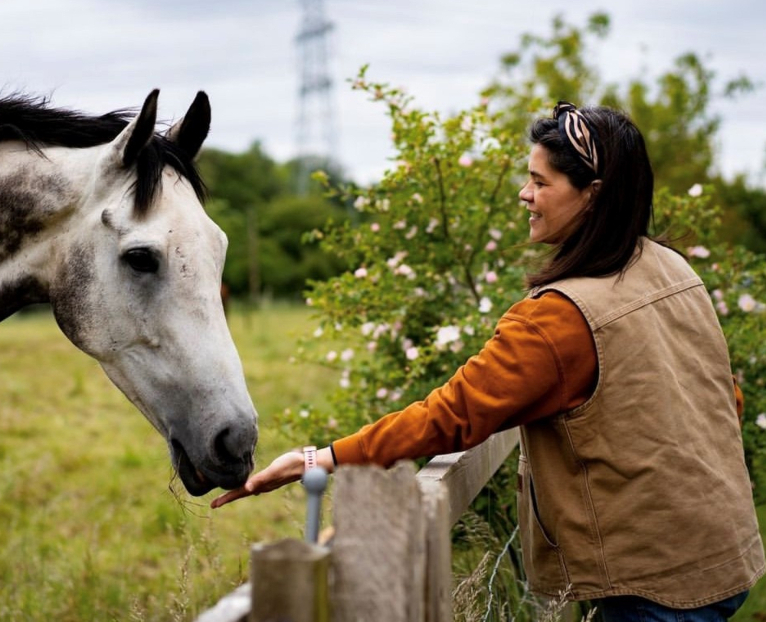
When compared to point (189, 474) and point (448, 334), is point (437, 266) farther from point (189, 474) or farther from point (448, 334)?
point (189, 474)

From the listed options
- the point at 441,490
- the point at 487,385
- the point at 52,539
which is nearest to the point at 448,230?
the point at 487,385

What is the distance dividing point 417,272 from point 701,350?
2267 mm

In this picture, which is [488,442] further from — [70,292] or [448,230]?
[448,230]

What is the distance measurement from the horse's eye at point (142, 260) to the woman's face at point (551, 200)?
1.05 m

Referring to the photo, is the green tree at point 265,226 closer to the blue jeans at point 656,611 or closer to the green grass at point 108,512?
the green grass at point 108,512

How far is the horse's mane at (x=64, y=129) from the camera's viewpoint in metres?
2.67

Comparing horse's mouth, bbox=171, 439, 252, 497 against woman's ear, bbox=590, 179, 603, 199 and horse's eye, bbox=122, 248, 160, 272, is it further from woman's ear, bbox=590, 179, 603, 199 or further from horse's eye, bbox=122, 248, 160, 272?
woman's ear, bbox=590, 179, 603, 199

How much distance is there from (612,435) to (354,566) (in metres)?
0.88

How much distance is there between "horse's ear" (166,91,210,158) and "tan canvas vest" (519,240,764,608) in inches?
55.4

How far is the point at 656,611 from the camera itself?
6.39 feet

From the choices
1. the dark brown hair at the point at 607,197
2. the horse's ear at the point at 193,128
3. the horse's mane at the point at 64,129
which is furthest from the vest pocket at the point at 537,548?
the horse's ear at the point at 193,128

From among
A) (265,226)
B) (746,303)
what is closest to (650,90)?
(746,303)

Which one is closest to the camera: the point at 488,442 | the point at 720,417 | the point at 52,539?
the point at 720,417

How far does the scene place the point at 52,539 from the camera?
18.4ft
